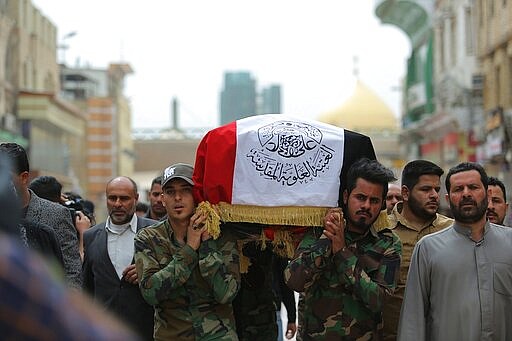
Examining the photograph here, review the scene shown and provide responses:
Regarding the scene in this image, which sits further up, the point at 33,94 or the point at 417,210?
the point at 33,94

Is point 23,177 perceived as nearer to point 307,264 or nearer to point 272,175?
point 272,175

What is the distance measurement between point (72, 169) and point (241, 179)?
154 feet

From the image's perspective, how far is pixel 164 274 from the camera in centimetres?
530

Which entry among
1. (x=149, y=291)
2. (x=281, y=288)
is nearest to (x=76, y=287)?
(x=149, y=291)

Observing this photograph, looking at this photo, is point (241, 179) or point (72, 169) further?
point (72, 169)

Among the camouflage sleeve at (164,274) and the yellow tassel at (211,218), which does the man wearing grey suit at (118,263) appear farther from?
the yellow tassel at (211,218)

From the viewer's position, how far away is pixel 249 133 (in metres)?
5.43

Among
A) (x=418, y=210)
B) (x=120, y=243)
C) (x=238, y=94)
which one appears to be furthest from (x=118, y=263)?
(x=238, y=94)

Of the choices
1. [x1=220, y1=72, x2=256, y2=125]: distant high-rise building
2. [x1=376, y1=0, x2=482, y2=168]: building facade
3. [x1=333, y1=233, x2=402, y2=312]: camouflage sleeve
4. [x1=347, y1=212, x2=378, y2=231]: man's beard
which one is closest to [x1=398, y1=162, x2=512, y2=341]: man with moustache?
[x1=333, y1=233, x2=402, y2=312]: camouflage sleeve

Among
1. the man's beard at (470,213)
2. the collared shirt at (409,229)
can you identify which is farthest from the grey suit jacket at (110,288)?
the man's beard at (470,213)

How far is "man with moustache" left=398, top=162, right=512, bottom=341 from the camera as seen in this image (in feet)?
16.2

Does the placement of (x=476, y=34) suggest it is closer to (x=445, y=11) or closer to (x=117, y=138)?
(x=445, y=11)

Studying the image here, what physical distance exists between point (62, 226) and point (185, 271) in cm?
103

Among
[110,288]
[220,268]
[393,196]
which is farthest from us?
[393,196]
